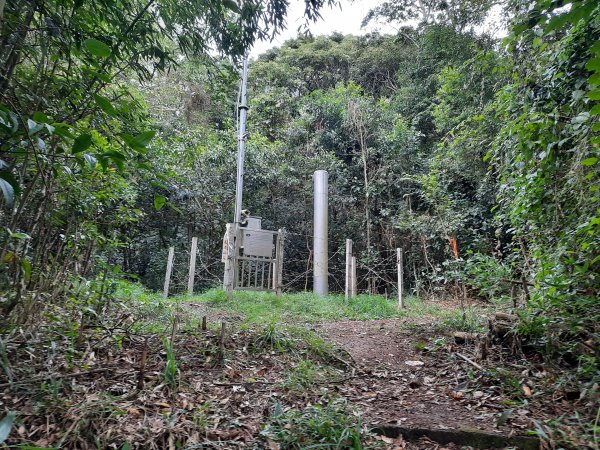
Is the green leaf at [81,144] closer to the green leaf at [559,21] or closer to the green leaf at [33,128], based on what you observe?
the green leaf at [33,128]

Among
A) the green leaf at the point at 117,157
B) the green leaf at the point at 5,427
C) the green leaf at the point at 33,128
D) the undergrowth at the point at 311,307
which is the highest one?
the green leaf at the point at 33,128

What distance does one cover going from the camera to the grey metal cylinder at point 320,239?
25.8ft

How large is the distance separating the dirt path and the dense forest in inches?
23.9

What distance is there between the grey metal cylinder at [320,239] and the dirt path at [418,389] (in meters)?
3.88

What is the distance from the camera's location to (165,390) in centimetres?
211

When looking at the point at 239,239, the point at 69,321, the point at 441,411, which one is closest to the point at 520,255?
the point at 441,411

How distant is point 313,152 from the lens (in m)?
10.4

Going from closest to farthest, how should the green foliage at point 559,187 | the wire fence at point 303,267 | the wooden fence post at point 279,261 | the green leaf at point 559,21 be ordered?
the green leaf at point 559,21
the green foliage at point 559,187
the wooden fence post at point 279,261
the wire fence at point 303,267

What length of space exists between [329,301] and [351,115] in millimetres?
5570

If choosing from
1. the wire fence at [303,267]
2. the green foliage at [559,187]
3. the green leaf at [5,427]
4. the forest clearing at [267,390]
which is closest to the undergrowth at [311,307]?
the forest clearing at [267,390]

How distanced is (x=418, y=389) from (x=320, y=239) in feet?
18.1

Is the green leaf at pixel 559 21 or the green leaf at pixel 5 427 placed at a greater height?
the green leaf at pixel 559 21

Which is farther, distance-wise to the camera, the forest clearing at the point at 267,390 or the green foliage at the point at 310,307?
the green foliage at the point at 310,307

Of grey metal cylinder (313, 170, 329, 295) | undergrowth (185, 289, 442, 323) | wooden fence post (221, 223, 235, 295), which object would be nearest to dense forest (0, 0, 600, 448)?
grey metal cylinder (313, 170, 329, 295)
